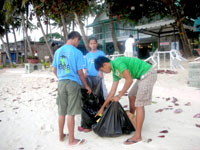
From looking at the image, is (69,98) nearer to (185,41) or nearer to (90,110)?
(90,110)

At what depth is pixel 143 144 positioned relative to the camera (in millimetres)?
2299

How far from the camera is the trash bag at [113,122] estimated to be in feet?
8.22

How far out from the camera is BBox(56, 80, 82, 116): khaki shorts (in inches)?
94.7

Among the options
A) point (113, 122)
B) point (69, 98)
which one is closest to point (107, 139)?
point (113, 122)

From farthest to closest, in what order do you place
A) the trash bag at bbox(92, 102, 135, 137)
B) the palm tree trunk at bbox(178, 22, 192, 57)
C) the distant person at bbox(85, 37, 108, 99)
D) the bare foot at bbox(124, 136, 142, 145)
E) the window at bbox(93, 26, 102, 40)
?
the window at bbox(93, 26, 102, 40), the palm tree trunk at bbox(178, 22, 192, 57), the distant person at bbox(85, 37, 108, 99), the trash bag at bbox(92, 102, 135, 137), the bare foot at bbox(124, 136, 142, 145)

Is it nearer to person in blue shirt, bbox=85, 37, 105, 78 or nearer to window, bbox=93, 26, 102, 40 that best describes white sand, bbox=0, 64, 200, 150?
person in blue shirt, bbox=85, 37, 105, 78

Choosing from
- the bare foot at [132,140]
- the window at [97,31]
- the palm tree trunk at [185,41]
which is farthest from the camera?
the window at [97,31]

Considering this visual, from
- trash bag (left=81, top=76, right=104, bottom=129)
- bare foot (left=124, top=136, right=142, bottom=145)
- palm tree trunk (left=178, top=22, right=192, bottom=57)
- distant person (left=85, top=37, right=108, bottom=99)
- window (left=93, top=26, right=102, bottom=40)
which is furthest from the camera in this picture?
window (left=93, top=26, right=102, bottom=40)

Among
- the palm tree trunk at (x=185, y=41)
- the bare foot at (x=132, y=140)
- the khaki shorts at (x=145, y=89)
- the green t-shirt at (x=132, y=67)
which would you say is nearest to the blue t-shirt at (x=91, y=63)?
the green t-shirt at (x=132, y=67)

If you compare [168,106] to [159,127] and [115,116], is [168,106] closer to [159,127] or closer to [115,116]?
[159,127]

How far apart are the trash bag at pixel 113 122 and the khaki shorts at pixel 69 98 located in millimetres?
391

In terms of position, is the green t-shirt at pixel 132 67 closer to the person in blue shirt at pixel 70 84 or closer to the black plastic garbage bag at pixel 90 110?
the person in blue shirt at pixel 70 84

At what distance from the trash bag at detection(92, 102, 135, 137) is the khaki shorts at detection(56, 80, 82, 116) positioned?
1.28ft

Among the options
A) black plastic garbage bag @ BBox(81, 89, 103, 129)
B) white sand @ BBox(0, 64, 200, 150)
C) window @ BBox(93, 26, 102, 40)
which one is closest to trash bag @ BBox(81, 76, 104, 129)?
black plastic garbage bag @ BBox(81, 89, 103, 129)
